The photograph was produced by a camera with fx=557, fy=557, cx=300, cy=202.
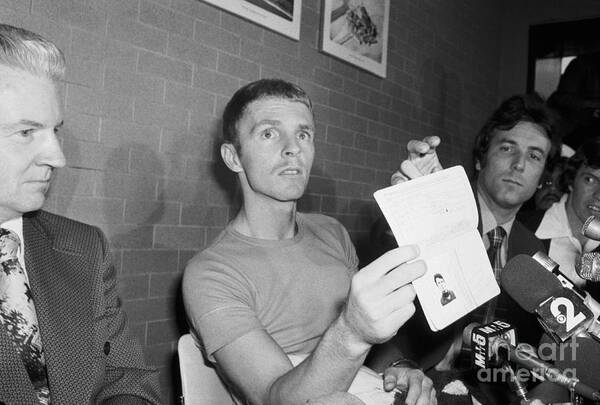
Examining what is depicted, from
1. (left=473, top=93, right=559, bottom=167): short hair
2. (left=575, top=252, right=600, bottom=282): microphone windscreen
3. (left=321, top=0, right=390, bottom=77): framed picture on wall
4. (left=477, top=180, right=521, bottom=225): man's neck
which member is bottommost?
(left=575, top=252, right=600, bottom=282): microphone windscreen

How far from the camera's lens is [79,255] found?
142cm

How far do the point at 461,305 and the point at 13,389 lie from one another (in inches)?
36.8

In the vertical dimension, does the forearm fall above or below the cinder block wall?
below

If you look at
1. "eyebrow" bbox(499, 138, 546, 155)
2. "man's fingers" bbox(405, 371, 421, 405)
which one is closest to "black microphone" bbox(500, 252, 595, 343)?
"man's fingers" bbox(405, 371, 421, 405)

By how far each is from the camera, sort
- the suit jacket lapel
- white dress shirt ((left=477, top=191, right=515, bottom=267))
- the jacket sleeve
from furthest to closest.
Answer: white dress shirt ((left=477, top=191, right=515, bottom=267))
the jacket sleeve
the suit jacket lapel

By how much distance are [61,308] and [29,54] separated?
0.57 metres

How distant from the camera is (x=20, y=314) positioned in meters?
1.22

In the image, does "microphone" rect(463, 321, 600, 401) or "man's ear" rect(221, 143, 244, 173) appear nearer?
"microphone" rect(463, 321, 600, 401)

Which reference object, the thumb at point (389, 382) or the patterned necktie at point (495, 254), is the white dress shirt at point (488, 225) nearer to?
the patterned necktie at point (495, 254)

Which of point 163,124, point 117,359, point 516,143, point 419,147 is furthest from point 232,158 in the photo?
point 516,143

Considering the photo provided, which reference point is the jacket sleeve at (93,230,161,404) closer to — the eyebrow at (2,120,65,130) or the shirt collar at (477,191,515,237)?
Result: the eyebrow at (2,120,65,130)

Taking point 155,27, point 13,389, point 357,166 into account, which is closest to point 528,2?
point 357,166

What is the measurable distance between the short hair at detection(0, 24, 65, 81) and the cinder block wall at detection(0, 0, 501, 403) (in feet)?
1.66

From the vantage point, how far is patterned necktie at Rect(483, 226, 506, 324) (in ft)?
6.34
